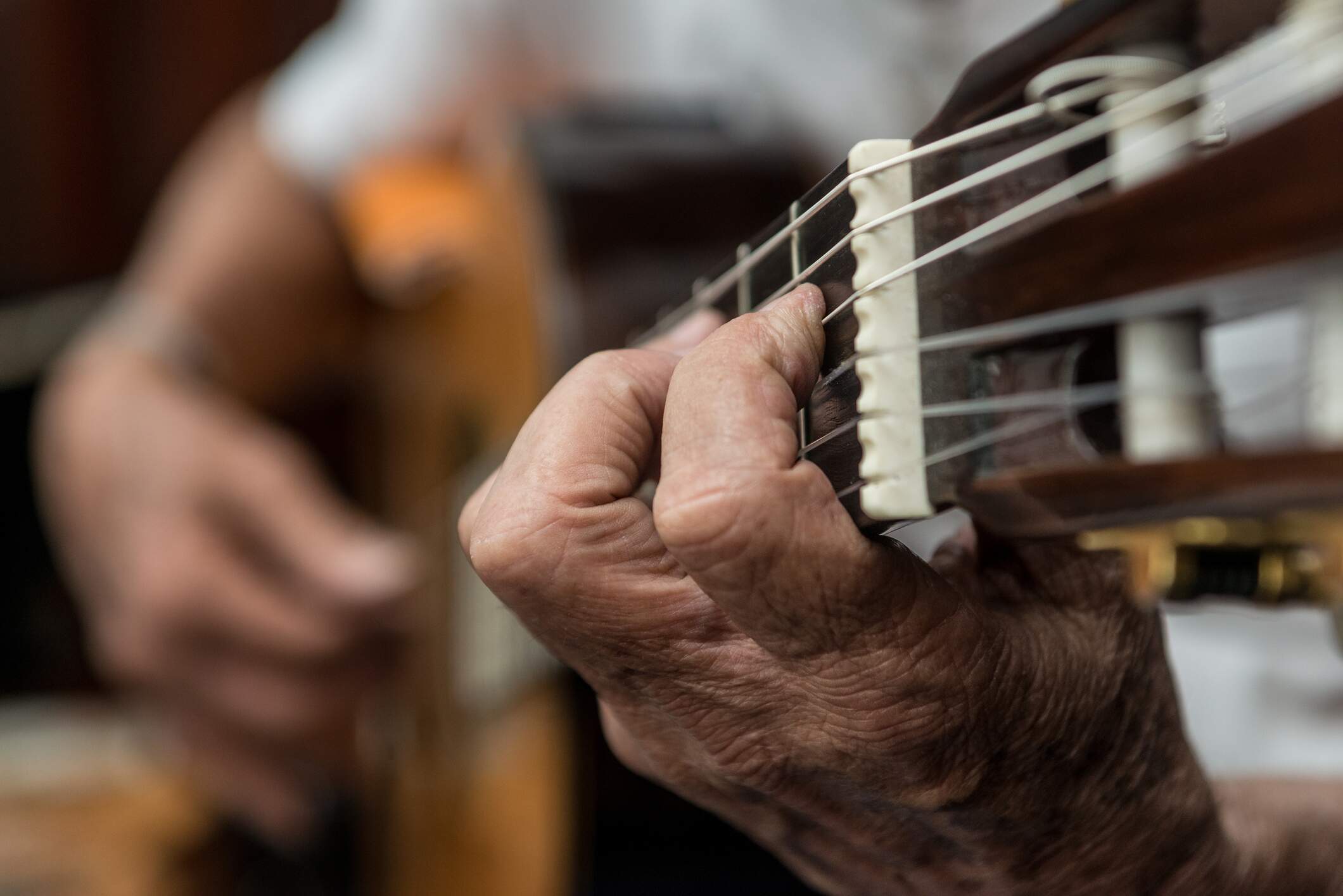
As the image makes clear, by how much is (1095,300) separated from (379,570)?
36.0 inches

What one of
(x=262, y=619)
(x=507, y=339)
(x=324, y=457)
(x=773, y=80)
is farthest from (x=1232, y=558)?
(x=324, y=457)

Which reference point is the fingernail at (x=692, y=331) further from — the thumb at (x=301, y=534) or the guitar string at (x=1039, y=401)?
the thumb at (x=301, y=534)

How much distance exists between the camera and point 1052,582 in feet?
0.98

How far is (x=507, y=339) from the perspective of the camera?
2.70 feet

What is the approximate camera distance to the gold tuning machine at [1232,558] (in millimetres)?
241

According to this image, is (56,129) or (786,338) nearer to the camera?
(786,338)

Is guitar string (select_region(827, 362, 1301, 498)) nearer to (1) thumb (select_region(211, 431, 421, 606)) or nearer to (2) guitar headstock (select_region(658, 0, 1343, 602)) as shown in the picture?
(2) guitar headstock (select_region(658, 0, 1343, 602))

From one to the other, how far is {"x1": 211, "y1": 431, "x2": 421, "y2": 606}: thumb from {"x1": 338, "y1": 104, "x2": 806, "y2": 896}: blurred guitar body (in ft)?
0.18

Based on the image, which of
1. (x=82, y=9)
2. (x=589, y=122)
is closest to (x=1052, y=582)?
(x=589, y=122)

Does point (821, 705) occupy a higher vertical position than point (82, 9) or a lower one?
lower

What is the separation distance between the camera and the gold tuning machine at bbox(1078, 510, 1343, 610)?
0.24 meters

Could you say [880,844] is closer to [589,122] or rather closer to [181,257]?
[589,122]

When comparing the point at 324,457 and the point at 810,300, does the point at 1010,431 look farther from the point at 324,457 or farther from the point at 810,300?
the point at 324,457

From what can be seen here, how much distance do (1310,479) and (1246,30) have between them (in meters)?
0.10
